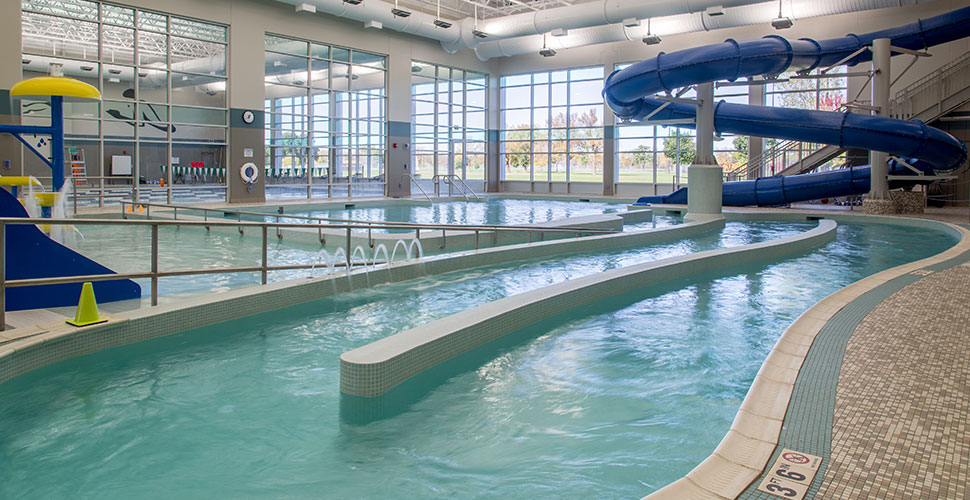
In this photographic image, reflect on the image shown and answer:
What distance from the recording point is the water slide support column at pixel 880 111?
50.2ft

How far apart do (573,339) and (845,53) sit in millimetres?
14016

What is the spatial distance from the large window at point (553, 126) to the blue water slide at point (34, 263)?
73.3 ft

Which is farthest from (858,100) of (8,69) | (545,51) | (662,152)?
(8,69)

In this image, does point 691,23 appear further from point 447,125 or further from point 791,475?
point 791,475

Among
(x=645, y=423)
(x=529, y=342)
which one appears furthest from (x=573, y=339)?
(x=645, y=423)

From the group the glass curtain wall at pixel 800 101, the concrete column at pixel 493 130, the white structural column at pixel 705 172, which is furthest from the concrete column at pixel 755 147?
the concrete column at pixel 493 130

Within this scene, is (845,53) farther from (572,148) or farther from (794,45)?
(572,148)

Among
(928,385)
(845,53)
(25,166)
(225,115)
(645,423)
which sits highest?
(845,53)

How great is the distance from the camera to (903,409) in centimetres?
301

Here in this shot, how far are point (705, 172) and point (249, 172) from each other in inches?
489

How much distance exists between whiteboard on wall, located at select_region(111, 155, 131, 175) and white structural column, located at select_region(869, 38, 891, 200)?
18.4 meters

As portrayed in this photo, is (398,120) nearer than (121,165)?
No

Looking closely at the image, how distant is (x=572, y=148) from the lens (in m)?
26.8

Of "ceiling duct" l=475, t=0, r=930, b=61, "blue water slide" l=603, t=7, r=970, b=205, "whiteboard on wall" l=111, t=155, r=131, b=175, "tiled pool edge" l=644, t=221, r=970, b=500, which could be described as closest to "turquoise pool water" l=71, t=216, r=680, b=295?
"whiteboard on wall" l=111, t=155, r=131, b=175
